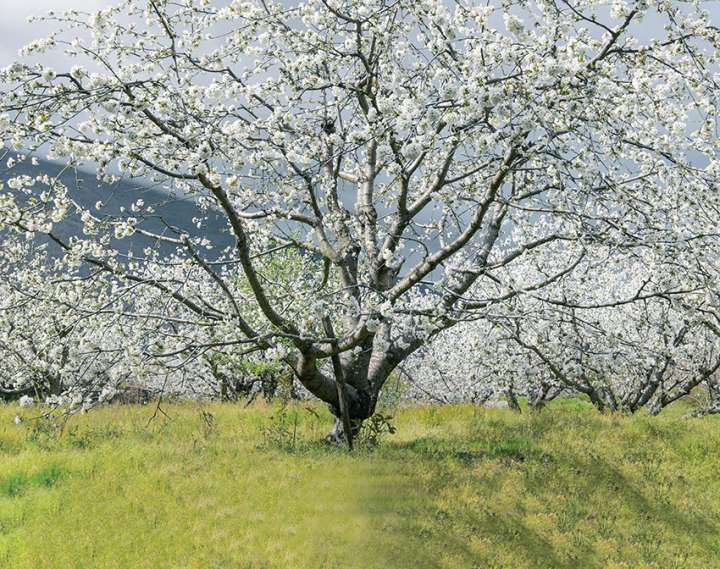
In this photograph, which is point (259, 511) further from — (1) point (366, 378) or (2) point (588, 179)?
(2) point (588, 179)

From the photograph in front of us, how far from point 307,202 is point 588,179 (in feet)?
15.8

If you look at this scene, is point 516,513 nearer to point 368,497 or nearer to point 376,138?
point 368,497

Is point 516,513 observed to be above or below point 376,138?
below

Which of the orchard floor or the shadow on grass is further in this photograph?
the shadow on grass

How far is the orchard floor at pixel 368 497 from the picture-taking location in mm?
7648

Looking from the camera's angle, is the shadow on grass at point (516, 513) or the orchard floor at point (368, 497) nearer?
the orchard floor at point (368, 497)

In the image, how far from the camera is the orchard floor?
765cm

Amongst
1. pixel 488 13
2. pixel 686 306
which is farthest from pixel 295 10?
pixel 686 306

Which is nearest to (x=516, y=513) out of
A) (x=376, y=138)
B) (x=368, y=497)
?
(x=368, y=497)

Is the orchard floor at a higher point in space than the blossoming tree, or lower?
lower

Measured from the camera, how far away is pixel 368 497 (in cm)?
931

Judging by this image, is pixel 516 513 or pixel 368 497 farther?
pixel 516 513

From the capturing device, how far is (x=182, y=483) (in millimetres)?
9859

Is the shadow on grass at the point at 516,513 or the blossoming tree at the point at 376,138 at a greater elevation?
the blossoming tree at the point at 376,138
